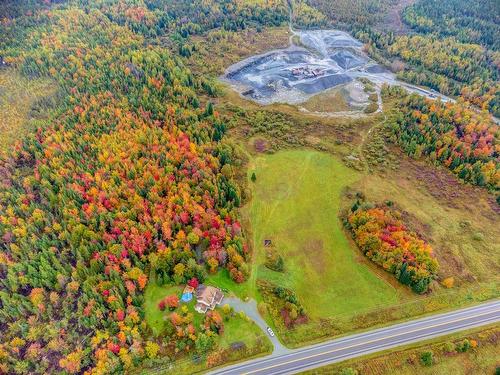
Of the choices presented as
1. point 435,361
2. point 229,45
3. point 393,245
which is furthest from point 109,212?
point 229,45

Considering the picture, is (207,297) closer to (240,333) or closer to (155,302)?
(240,333)

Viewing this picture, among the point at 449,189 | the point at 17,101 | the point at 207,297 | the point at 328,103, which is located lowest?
the point at 207,297

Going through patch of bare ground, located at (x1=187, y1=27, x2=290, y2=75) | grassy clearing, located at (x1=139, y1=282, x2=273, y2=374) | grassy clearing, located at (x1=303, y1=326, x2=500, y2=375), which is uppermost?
patch of bare ground, located at (x1=187, y1=27, x2=290, y2=75)

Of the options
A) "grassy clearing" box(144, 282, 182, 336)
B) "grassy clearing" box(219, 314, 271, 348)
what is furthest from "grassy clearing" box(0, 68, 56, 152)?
"grassy clearing" box(219, 314, 271, 348)

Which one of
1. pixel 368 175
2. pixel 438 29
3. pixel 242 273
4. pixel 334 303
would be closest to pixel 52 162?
pixel 242 273

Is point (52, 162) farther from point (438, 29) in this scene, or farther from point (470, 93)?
point (438, 29)

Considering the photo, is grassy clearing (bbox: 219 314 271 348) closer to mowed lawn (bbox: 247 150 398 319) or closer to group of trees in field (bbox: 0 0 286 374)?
group of trees in field (bbox: 0 0 286 374)

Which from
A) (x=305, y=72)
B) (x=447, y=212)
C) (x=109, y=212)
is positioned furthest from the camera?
(x=305, y=72)
